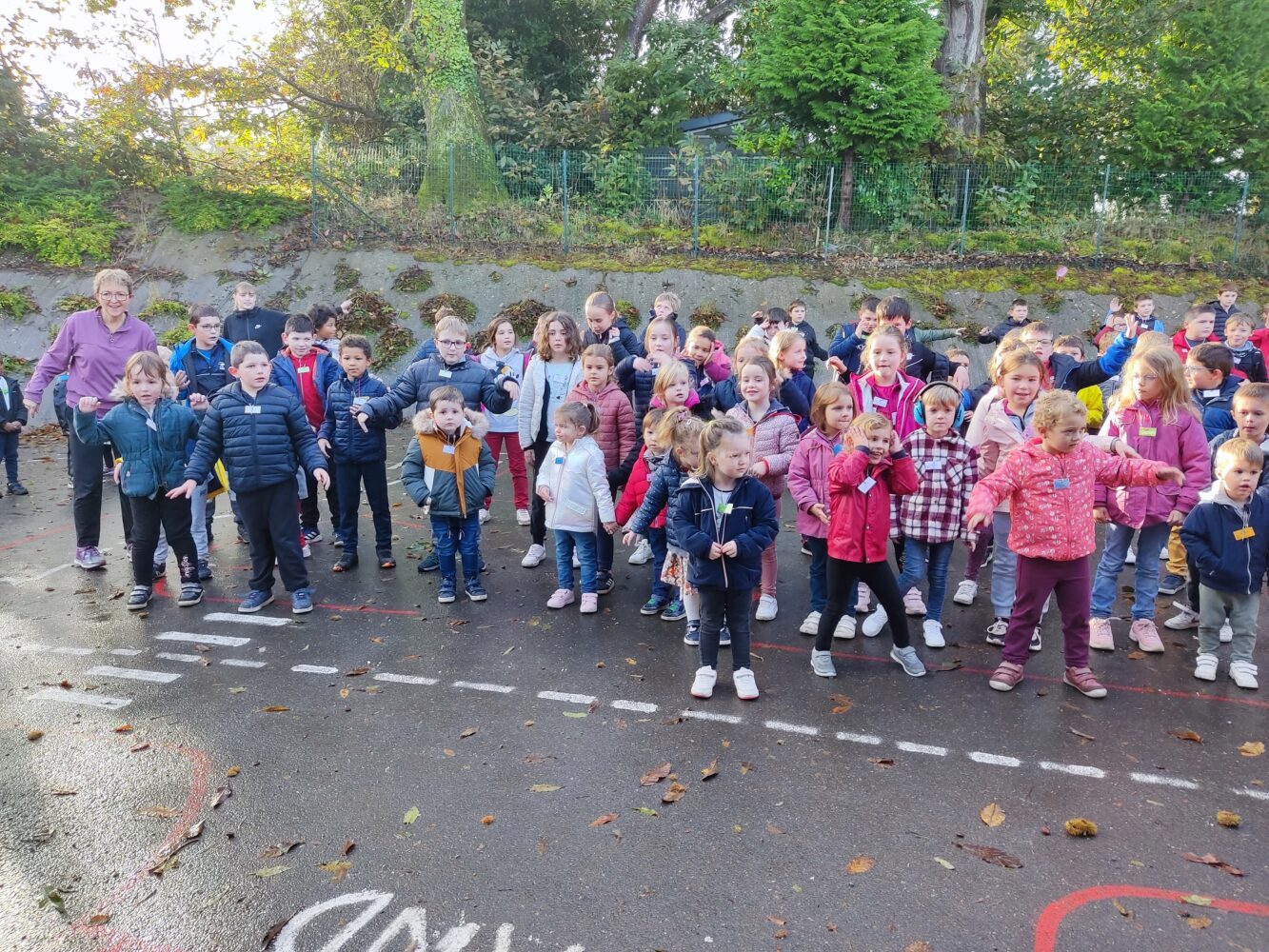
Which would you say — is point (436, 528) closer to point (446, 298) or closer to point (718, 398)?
point (718, 398)

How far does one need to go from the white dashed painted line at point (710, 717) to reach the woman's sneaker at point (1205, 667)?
2.95m

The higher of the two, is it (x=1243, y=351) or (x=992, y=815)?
(x=1243, y=351)

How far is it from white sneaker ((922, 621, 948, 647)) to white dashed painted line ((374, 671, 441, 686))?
3.31 meters

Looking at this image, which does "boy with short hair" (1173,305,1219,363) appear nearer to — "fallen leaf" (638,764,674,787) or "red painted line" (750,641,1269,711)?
"red painted line" (750,641,1269,711)

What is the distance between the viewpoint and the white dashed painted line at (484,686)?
17.7ft

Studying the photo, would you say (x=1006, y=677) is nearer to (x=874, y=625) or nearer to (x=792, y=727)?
(x=874, y=625)

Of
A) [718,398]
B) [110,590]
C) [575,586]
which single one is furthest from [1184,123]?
[110,590]

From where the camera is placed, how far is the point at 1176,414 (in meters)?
5.70

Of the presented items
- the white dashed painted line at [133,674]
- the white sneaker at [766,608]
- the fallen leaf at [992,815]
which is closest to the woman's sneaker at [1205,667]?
the fallen leaf at [992,815]

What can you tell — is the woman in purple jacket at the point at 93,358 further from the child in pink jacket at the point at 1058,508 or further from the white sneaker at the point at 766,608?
the child in pink jacket at the point at 1058,508

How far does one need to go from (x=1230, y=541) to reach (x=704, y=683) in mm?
3295

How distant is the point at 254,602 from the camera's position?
269 inches

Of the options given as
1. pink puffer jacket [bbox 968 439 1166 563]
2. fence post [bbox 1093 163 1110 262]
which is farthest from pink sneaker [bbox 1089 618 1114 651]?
fence post [bbox 1093 163 1110 262]

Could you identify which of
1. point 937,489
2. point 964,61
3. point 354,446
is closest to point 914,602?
point 937,489
